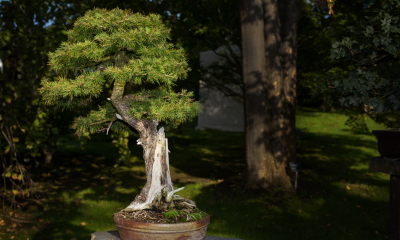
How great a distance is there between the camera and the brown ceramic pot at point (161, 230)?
379 cm

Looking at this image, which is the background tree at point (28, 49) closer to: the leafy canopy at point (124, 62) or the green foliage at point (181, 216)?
the leafy canopy at point (124, 62)

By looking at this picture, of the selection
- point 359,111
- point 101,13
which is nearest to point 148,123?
point 101,13

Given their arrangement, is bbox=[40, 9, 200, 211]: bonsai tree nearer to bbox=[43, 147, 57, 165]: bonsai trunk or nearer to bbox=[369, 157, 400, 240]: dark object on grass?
bbox=[369, 157, 400, 240]: dark object on grass

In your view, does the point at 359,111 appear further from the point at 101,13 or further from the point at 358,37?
the point at 101,13

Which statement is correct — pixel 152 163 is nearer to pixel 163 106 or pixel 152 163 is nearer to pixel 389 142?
pixel 163 106

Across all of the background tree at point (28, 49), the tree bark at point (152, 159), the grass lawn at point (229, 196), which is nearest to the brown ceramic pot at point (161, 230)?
the tree bark at point (152, 159)

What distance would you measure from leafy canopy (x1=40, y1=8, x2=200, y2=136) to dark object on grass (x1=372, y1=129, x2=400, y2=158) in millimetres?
2189

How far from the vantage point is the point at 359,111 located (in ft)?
→ 40.9

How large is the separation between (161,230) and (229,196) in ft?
18.8

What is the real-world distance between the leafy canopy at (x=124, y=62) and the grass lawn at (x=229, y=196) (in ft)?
→ 12.5

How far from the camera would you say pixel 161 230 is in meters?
3.78

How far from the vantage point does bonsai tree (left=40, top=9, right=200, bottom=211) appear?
4.08m

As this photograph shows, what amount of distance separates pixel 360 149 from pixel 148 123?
1377 cm

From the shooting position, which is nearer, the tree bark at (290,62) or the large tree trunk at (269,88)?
the large tree trunk at (269,88)
